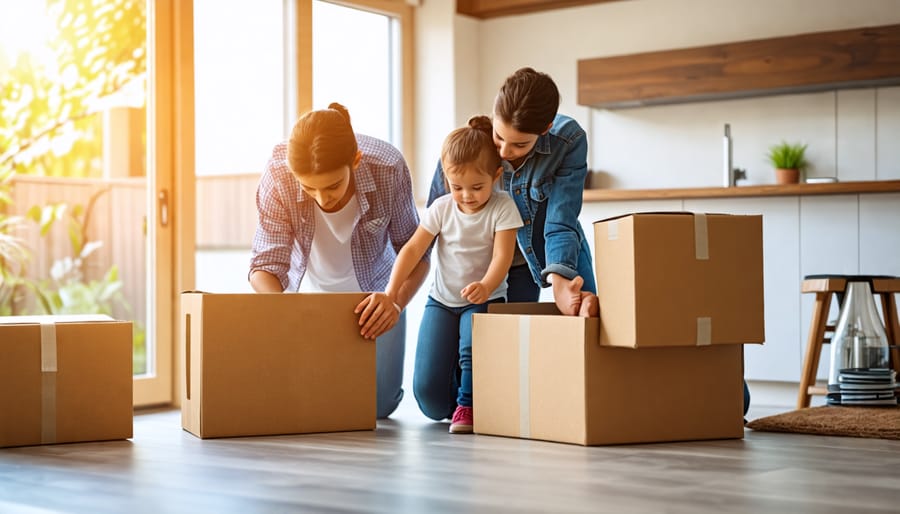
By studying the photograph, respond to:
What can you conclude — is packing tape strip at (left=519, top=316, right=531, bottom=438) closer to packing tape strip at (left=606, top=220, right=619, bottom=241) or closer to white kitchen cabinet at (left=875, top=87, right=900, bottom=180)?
packing tape strip at (left=606, top=220, right=619, bottom=241)

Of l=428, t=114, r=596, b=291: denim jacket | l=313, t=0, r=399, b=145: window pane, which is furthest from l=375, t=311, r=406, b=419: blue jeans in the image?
l=313, t=0, r=399, b=145: window pane

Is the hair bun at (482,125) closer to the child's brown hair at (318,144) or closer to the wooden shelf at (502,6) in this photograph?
the child's brown hair at (318,144)

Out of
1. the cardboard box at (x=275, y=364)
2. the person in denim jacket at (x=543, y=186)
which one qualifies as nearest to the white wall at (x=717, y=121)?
the person in denim jacket at (x=543, y=186)

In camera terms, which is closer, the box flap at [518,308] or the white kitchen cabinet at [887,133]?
the box flap at [518,308]

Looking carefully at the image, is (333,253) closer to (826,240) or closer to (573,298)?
(573,298)

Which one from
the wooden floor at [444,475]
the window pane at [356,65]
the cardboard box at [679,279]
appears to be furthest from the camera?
the window pane at [356,65]

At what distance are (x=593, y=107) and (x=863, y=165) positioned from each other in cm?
130

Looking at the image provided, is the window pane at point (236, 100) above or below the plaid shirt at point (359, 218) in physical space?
above

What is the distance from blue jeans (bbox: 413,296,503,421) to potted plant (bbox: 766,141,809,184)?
2.11 metres

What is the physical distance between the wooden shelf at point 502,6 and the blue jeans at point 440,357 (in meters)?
2.63

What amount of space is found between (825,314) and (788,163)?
1.10m

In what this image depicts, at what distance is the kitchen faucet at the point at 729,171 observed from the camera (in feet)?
15.9

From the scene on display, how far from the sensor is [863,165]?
4.73m

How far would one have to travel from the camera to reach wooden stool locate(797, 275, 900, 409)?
12.4 feet
